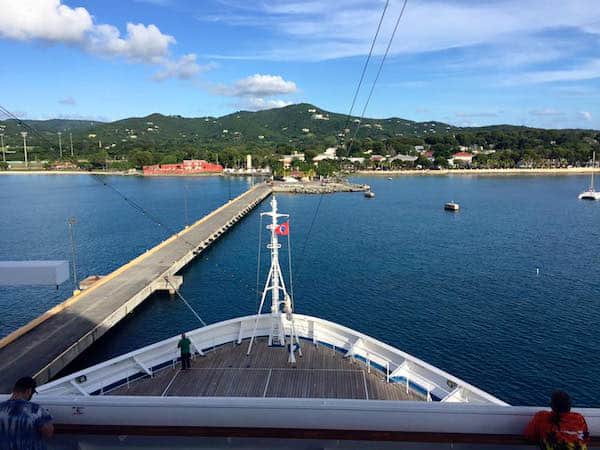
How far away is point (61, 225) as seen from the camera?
4550 centimetres

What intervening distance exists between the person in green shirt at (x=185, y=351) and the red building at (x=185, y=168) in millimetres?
114068

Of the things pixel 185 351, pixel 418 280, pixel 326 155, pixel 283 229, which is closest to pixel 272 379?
pixel 185 351

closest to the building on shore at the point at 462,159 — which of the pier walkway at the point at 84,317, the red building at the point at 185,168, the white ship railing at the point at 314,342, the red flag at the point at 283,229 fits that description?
the red building at the point at 185,168

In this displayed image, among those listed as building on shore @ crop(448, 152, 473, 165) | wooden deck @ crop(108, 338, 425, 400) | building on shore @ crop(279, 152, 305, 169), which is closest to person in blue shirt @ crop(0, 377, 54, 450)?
wooden deck @ crop(108, 338, 425, 400)

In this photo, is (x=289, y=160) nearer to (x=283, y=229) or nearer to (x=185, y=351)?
(x=283, y=229)

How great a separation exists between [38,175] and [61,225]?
85892 mm

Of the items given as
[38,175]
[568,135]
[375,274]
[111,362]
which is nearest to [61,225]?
[375,274]

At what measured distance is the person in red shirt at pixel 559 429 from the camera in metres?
2.12

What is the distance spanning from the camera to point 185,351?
9289mm

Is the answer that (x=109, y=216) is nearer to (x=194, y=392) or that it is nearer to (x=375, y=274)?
(x=375, y=274)

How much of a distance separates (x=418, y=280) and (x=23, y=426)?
25.1m

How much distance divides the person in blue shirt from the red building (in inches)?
4765

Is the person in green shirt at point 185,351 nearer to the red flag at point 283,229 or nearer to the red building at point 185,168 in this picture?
the red flag at point 283,229

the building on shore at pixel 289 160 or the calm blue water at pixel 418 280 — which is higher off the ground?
the building on shore at pixel 289 160
